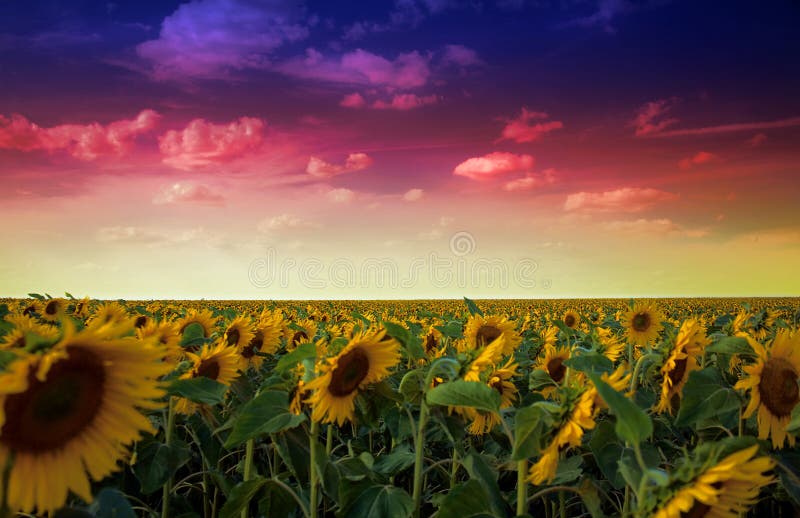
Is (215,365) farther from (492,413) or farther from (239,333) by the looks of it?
(239,333)

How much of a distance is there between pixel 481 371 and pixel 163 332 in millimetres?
3102

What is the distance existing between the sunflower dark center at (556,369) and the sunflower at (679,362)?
1098mm

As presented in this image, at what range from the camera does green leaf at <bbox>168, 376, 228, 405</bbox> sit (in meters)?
2.67

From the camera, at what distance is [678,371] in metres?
3.73

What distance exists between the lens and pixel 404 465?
115 inches

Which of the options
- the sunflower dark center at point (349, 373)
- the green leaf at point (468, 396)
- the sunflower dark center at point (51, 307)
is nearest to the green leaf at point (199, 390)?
the sunflower dark center at point (349, 373)

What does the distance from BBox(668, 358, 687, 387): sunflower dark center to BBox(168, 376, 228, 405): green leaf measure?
2.81 meters

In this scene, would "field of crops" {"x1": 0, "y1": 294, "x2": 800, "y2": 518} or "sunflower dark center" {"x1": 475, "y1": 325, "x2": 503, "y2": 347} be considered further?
"sunflower dark center" {"x1": 475, "y1": 325, "x2": 503, "y2": 347}

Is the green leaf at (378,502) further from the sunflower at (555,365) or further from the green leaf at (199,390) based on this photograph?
the sunflower at (555,365)

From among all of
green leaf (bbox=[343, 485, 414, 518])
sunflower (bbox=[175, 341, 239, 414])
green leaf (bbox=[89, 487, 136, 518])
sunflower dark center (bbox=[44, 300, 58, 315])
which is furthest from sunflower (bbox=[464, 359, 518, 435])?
sunflower dark center (bbox=[44, 300, 58, 315])

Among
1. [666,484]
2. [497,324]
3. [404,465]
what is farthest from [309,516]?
[497,324]

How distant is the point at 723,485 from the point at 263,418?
1.83 meters

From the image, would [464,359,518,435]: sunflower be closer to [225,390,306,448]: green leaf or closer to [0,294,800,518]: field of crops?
[0,294,800,518]: field of crops

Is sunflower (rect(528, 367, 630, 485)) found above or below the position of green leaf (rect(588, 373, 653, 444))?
below
